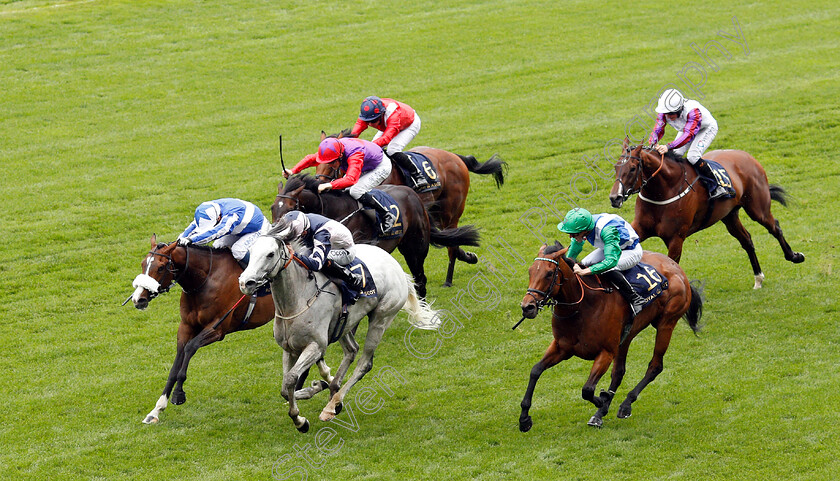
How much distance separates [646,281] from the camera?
8.17 m

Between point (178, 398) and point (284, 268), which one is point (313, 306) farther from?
point (178, 398)

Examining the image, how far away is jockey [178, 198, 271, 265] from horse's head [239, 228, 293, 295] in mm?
1545

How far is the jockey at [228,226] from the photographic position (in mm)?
8812

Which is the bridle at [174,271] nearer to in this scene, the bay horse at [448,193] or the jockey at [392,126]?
the jockey at [392,126]

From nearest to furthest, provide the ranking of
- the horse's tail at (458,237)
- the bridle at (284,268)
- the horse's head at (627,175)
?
the bridle at (284,268), the horse's head at (627,175), the horse's tail at (458,237)

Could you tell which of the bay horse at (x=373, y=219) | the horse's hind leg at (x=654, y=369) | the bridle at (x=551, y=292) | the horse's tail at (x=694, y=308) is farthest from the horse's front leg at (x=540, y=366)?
the bay horse at (x=373, y=219)

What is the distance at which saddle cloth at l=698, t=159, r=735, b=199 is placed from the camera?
35.5ft

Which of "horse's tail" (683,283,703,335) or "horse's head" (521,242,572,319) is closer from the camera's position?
"horse's head" (521,242,572,319)

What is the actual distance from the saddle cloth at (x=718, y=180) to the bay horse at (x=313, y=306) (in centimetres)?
388

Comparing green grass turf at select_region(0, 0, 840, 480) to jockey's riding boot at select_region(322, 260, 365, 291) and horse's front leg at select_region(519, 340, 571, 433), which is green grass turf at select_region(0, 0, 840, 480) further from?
jockey's riding boot at select_region(322, 260, 365, 291)

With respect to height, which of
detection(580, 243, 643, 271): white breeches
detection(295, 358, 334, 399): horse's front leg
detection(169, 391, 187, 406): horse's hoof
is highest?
detection(580, 243, 643, 271): white breeches

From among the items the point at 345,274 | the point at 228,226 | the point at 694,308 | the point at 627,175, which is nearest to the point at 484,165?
the point at 627,175

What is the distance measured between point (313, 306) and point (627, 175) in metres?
4.09

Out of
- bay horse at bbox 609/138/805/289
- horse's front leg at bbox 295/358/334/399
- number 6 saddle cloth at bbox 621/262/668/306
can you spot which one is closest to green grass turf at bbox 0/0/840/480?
horse's front leg at bbox 295/358/334/399
